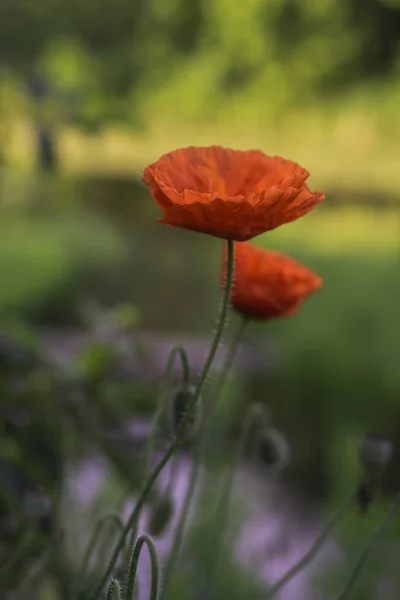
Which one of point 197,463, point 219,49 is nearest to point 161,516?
point 197,463

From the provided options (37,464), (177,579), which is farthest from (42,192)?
(37,464)

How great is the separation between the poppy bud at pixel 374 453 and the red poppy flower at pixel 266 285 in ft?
0.22

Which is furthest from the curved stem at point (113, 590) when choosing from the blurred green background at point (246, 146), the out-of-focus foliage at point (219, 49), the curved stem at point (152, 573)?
the out-of-focus foliage at point (219, 49)

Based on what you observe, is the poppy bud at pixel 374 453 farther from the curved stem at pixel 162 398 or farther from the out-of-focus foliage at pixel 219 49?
the out-of-focus foliage at pixel 219 49

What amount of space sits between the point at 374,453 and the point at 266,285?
8cm

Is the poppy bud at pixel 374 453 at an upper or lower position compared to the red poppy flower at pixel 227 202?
lower

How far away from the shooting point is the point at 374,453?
13.1 inches

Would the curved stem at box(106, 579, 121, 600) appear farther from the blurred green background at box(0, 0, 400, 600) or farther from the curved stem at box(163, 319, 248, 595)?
the blurred green background at box(0, 0, 400, 600)

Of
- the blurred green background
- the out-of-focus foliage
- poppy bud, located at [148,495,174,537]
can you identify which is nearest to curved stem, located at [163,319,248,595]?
poppy bud, located at [148,495,174,537]

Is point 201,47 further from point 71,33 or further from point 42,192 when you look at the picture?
point 42,192

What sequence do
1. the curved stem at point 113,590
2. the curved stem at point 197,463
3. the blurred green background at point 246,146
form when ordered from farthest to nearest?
the blurred green background at point 246,146, the curved stem at point 197,463, the curved stem at point 113,590

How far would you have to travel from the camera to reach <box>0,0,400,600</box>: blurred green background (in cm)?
203

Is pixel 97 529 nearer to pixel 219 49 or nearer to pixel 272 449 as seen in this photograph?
pixel 272 449

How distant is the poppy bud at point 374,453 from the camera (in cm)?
33
